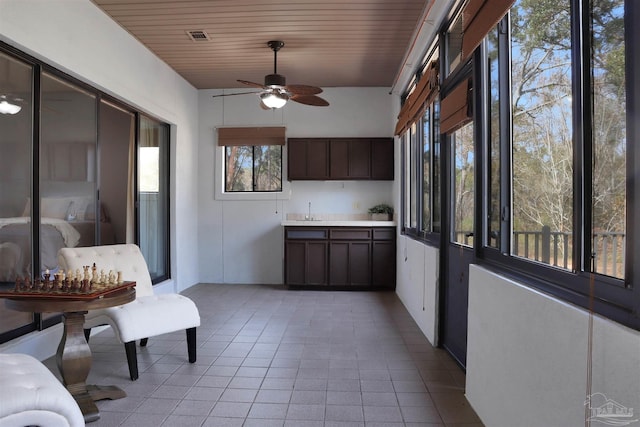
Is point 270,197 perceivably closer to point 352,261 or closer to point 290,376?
point 352,261

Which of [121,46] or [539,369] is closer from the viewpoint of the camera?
[539,369]

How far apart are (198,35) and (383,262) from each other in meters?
3.60

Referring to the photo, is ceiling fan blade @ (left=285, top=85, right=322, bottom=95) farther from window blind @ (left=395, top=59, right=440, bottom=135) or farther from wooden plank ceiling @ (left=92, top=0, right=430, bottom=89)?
window blind @ (left=395, top=59, right=440, bottom=135)

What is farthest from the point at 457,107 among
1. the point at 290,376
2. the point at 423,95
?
the point at 290,376

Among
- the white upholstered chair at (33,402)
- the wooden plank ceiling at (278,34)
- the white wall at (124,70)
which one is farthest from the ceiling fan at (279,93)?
the white upholstered chair at (33,402)

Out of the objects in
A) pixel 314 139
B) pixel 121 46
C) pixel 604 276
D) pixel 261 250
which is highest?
pixel 121 46

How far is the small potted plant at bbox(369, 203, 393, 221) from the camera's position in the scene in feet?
19.4

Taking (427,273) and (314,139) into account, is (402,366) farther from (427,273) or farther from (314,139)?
(314,139)

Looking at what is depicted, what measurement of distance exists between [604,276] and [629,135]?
43 cm

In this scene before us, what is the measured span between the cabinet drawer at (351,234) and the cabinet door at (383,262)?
0.16 metres

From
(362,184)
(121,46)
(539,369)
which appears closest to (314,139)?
(362,184)

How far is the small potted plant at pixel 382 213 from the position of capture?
5918 mm

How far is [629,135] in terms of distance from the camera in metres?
1.14

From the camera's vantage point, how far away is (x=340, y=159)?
5.97m
